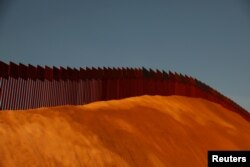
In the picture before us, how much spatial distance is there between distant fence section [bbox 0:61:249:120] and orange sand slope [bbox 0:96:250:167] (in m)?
0.49

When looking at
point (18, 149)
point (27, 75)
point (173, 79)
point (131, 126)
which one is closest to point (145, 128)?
point (131, 126)

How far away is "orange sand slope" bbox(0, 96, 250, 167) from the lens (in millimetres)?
8562

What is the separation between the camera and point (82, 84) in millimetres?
12281

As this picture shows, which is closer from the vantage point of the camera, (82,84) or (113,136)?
(113,136)

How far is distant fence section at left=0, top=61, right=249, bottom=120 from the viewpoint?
10.2m

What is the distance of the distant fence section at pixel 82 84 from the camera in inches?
400

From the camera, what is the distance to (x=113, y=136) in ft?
32.4

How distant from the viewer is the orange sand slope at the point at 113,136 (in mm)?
8562

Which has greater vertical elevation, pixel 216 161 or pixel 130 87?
pixel 130 87

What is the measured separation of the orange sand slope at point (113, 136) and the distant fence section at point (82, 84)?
486mm

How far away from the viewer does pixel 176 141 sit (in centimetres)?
1136

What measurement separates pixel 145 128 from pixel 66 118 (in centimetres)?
210

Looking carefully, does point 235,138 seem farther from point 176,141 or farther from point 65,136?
point 65,136

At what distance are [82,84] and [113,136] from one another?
2762 millimetres
